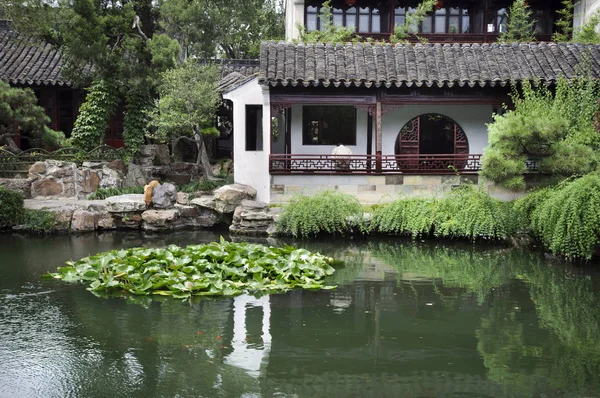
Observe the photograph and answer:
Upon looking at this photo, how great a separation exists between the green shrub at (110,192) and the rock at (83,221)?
1.63 m

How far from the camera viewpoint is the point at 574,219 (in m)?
11.9

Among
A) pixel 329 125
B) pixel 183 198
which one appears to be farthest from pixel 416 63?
pixel 183 198

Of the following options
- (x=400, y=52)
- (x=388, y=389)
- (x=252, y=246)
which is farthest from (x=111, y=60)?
(x=388, y=389)

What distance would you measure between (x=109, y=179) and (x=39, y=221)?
10.2 ft

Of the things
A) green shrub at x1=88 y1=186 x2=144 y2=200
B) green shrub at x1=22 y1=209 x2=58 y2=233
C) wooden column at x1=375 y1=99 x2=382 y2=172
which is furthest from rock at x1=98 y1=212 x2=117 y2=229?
wooden column at x1=375 y1=99 x2=382 y2=172

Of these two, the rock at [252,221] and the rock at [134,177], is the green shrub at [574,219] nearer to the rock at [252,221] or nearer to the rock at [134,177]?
the rock at [252,221]

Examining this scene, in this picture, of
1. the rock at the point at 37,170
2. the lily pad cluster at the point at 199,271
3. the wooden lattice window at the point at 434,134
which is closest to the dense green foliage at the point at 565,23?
the wooden lattice window at the point at 434,134

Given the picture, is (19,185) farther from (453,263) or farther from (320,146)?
(453,263)

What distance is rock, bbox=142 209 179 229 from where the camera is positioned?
16.2m

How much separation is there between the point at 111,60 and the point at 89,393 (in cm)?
1437

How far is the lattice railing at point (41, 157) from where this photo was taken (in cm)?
1806

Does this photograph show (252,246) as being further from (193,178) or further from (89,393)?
(193,178)

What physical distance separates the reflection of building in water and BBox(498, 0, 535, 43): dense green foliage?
607 inches

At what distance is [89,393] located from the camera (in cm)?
661
